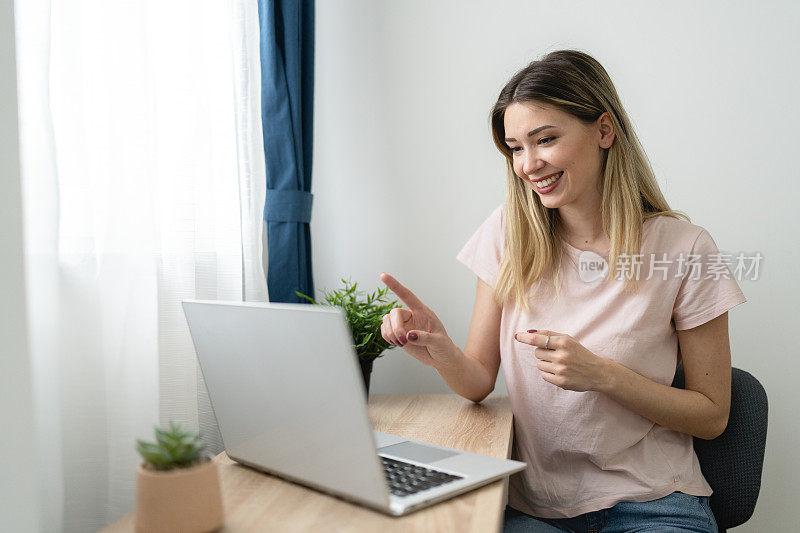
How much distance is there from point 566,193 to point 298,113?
65 cm

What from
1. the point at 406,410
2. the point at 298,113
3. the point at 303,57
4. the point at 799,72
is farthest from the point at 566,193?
the point at 799,72

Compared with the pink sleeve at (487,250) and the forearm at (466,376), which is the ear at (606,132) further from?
the forearm at (466,376)

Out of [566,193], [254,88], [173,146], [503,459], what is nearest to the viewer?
[503,459]

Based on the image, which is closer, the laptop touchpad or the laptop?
the laptop

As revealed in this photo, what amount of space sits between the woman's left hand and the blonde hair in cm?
20

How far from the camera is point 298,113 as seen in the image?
1.48m

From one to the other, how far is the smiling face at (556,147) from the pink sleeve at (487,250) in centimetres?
16

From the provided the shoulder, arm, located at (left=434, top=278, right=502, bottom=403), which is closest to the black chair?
the shoulder

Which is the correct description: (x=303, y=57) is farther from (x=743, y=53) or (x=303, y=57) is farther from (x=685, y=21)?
(x=743, y=53)

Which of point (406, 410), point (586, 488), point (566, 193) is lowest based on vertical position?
point (586, 488)

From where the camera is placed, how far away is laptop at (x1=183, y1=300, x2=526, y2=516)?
677mm

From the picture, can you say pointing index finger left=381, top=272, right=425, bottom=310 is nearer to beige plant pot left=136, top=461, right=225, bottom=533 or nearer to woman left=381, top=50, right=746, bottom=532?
woman left=381, top=50, right=746, bottom=532

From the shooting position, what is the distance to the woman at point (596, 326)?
113 cm

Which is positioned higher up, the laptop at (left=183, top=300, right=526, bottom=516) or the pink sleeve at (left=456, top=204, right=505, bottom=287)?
the pink sleeve at (left=456, top=204, right=505, bottom=287)
